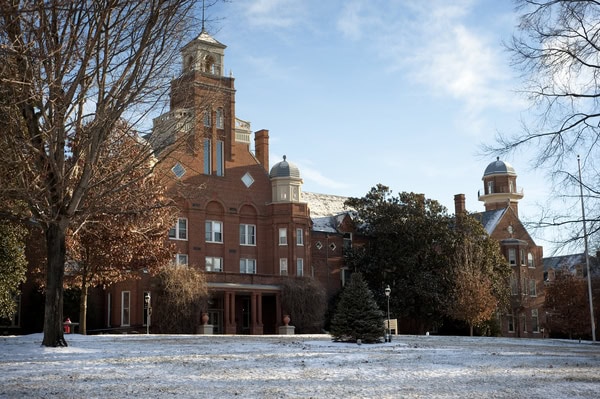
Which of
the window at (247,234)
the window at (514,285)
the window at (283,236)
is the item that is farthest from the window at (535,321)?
the window at (247,234)

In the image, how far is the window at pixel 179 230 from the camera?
51.8m

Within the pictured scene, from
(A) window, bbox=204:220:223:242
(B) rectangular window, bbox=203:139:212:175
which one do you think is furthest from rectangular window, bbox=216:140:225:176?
(A) window, bbox=204:220:223:242

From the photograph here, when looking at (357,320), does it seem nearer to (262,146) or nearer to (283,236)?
(283,236)

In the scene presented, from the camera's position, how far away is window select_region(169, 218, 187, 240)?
51.8 m

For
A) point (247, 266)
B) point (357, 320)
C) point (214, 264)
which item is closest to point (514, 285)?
point (247, 266)

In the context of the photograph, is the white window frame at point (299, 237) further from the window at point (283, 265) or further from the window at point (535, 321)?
the window at point (535, 321)

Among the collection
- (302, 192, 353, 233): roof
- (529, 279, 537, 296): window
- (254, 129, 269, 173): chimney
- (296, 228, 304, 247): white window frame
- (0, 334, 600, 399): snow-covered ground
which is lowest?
(0, 334, 600, 399): snow-covered ground

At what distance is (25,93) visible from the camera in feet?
58.0

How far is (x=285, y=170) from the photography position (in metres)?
57.4

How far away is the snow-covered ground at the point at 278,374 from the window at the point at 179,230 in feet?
94.6

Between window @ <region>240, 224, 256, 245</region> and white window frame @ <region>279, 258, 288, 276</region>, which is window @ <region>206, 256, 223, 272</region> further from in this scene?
white window frame @ <region>279, 258, 288, 276</region>

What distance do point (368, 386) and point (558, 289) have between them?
168 feet

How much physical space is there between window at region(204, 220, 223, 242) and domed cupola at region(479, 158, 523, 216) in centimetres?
4033

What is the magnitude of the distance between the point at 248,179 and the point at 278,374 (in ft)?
134
